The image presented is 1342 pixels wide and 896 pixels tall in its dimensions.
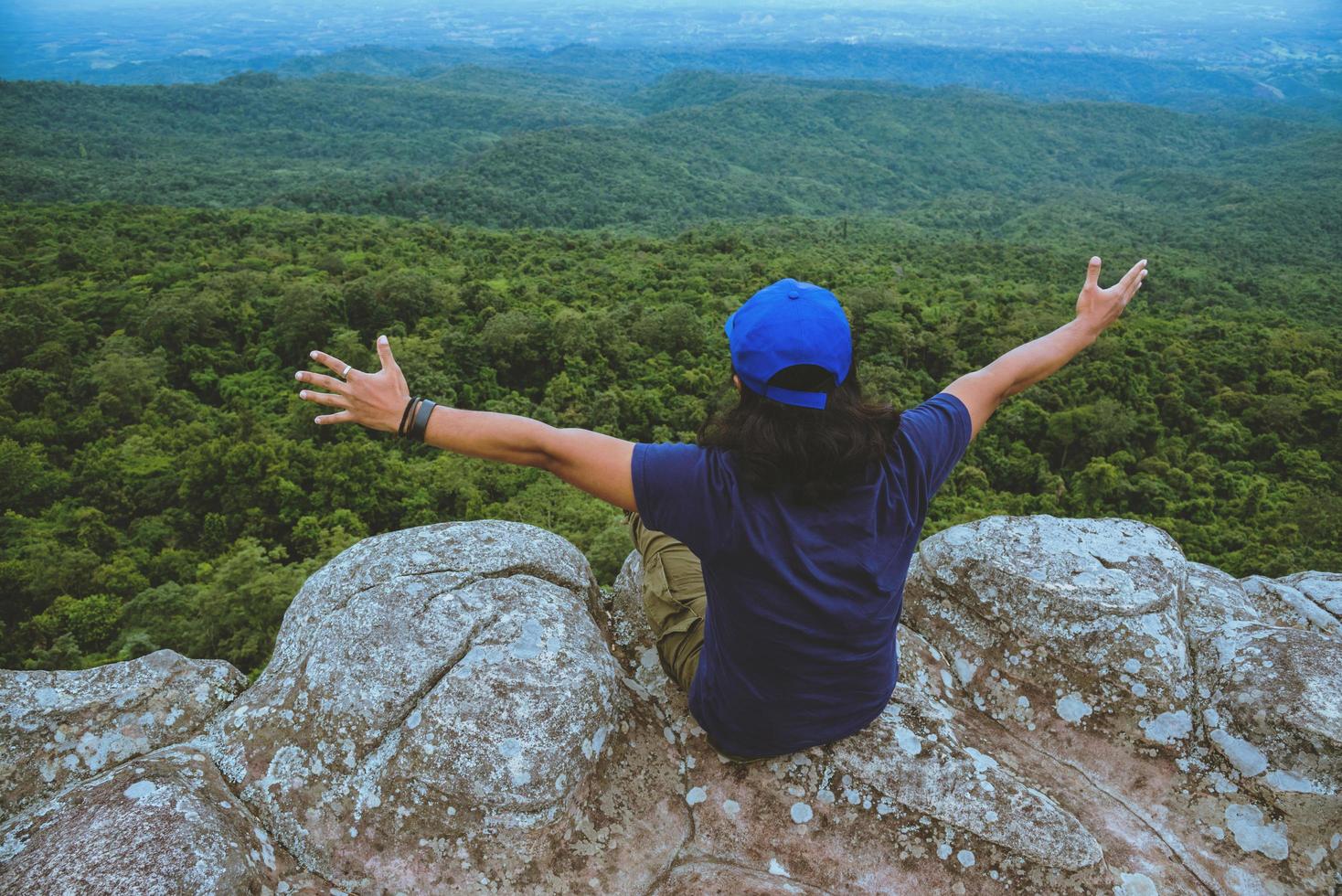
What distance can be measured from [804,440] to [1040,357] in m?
1.93

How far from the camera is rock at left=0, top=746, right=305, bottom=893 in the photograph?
3.06 meters

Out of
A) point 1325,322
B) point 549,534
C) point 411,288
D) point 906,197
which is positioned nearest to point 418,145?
point 906,197

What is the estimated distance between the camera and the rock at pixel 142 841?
3.06 m

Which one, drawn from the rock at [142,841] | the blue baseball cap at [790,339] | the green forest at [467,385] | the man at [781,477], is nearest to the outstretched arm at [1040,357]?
the man at [781,477]

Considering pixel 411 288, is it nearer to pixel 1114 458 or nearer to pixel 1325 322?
pixel 1114 458

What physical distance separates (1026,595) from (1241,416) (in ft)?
135

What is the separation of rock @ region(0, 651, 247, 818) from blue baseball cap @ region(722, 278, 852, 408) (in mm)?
4051

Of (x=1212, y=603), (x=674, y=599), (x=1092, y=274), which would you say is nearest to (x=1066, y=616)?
(x=1212, y=603)

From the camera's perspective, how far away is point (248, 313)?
39062mm

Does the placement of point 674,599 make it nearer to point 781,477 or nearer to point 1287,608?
point 781,477

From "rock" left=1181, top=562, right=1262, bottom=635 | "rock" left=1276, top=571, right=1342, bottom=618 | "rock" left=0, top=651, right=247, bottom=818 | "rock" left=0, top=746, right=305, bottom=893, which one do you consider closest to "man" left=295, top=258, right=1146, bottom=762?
"rock" left=0, top=746, right=305, bottom=893

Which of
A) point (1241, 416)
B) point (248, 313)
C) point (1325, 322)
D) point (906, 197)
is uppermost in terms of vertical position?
point (248, 313)

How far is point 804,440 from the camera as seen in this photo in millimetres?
2973

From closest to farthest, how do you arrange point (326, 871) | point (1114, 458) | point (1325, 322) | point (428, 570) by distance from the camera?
1. point (326, 871)
2. point (428, 570)
3. point (1114, 458)
4. point (1325, 322)
